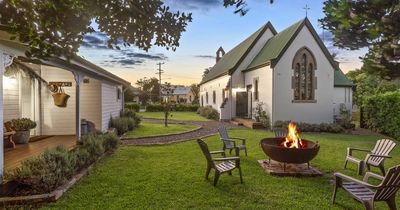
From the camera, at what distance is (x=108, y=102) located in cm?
1590

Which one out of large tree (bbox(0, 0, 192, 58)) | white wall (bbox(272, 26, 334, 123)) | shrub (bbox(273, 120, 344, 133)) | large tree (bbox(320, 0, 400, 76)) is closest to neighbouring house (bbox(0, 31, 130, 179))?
large tree (bbox(0, 0, 192, 58))

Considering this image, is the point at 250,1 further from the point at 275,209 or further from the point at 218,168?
the point at 218,168

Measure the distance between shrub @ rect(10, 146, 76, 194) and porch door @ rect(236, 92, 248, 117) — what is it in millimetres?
19148

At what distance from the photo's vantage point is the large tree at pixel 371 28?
3795 mm

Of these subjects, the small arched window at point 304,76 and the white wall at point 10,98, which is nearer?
the white wall at point 10,98

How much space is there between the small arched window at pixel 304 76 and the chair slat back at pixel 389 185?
1488 cm

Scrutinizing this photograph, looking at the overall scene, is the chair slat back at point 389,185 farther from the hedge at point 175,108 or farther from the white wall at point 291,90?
the hedge at point 175,108

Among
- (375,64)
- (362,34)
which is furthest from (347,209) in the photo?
(362,34)

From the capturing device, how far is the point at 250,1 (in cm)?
312

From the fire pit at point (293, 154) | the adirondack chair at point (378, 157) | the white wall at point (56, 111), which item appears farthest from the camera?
the white wall at point (56, 111)

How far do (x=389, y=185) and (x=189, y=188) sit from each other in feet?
12.9

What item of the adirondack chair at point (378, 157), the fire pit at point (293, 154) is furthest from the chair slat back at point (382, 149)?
the fire pit at point (293, 154)

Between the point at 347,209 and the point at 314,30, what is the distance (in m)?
16.3

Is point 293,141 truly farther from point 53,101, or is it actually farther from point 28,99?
point 28,99
